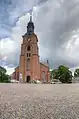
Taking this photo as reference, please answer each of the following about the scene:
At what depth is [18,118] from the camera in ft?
16.6

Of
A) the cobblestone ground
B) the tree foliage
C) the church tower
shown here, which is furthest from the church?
the cobblestone ground

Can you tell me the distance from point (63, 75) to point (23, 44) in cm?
2478

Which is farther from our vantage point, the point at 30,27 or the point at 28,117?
the point at 30,27

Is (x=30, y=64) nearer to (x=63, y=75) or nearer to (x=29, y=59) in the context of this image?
(x=29, y=59)

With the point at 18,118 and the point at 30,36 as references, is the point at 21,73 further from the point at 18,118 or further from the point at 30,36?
the point at 18,118

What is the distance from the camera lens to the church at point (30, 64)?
87.2 meters

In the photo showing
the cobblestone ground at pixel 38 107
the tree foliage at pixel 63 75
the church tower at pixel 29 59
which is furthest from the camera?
the tree foliage at pixel 63 75

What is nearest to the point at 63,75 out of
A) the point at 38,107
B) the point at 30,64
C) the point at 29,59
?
the point at 30,64

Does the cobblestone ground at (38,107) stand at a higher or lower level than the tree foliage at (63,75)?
lower

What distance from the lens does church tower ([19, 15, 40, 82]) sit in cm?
8712

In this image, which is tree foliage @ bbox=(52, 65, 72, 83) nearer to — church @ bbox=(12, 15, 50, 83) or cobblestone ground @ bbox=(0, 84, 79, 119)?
church @ bbox=(12, 15, 50, 83)

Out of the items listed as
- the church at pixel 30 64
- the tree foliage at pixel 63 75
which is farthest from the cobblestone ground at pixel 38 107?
the tree foliage at pixel 63 75

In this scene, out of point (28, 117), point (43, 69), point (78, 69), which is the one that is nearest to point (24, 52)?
point (43, 69)

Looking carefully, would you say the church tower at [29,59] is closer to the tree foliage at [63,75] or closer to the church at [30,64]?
the church at [30,64]
